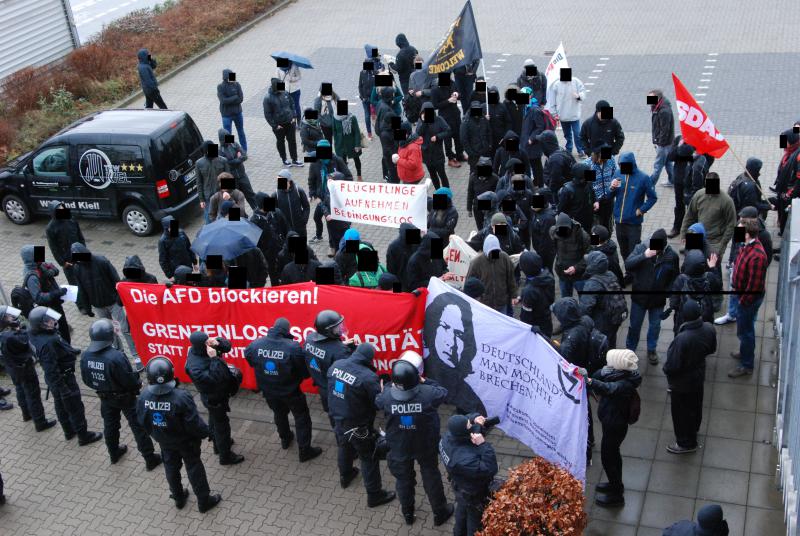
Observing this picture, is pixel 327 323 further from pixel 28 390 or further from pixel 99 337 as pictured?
pixel 28 390

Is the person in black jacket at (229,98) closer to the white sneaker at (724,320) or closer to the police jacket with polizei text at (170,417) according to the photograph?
the police jacket with polizei text at (170,417)

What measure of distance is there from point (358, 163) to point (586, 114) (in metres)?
5.11

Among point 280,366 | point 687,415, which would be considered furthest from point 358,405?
point 687,415

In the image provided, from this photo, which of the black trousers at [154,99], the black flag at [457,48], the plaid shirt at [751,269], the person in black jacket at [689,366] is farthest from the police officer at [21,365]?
the black trousers at [154,99]

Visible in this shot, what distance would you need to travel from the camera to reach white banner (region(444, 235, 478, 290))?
36.2 ft

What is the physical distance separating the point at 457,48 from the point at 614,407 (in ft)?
30.0

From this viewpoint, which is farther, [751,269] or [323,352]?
[751,269]

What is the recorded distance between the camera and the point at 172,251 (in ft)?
39.1

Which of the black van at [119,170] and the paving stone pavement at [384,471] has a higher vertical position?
the black van at [119,170]

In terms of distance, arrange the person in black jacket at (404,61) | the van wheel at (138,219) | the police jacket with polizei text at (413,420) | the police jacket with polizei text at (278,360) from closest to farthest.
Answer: the police jacket with polizei text at (413,420)
the police jacket with polizei text at (278,360)
the van wheel at (138,219)
the person in black jacket at (404,61)

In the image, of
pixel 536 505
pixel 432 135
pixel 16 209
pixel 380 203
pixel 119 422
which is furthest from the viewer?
pixel 16 209

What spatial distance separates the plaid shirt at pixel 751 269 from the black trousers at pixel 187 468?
234 inches

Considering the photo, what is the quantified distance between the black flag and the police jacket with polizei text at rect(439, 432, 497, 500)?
31.4 ft

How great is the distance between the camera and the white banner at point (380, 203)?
11.9 meters
